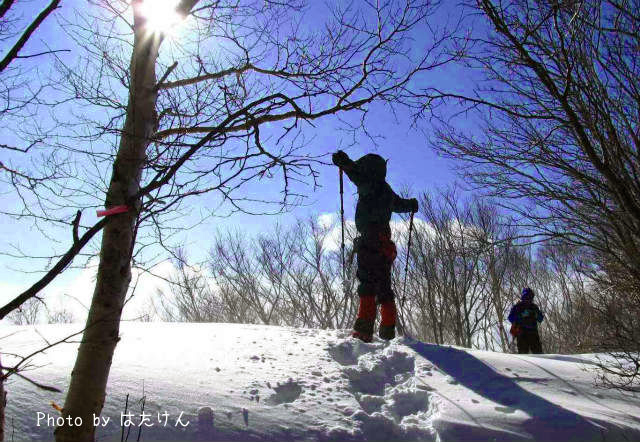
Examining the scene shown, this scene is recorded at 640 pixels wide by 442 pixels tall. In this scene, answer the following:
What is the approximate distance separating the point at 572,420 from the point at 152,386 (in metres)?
2.73

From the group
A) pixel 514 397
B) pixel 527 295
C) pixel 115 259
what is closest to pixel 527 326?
pixel 527 295

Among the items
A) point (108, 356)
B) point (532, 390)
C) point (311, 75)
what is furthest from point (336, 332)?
point (108, 356)

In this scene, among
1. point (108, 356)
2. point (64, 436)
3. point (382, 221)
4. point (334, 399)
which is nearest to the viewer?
point (64, 436)

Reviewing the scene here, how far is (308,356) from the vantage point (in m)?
3.80

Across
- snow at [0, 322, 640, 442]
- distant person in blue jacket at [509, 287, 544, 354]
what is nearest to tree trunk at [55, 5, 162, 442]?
snow at [0, 322, 640, 442]

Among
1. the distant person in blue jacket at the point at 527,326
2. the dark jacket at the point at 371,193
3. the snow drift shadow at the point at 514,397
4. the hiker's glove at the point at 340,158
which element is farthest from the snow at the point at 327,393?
the distant person in blue jacket at the point at 527,326

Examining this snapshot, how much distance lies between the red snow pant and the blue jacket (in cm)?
364

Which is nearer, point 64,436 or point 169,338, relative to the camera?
point 64,436

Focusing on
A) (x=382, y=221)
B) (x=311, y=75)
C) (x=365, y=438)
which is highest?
(x=311, y=75)

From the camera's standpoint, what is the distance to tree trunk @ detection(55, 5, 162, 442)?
152 centimetres

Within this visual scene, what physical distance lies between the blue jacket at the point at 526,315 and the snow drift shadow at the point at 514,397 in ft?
11.8

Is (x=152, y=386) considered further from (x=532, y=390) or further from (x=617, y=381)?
(x=617, y=381)

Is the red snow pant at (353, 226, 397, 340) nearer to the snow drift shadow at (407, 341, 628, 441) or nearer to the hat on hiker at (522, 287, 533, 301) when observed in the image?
the snow drift shadow at (407, 341, 628, 441)

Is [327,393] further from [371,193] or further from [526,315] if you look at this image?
[526,315]
